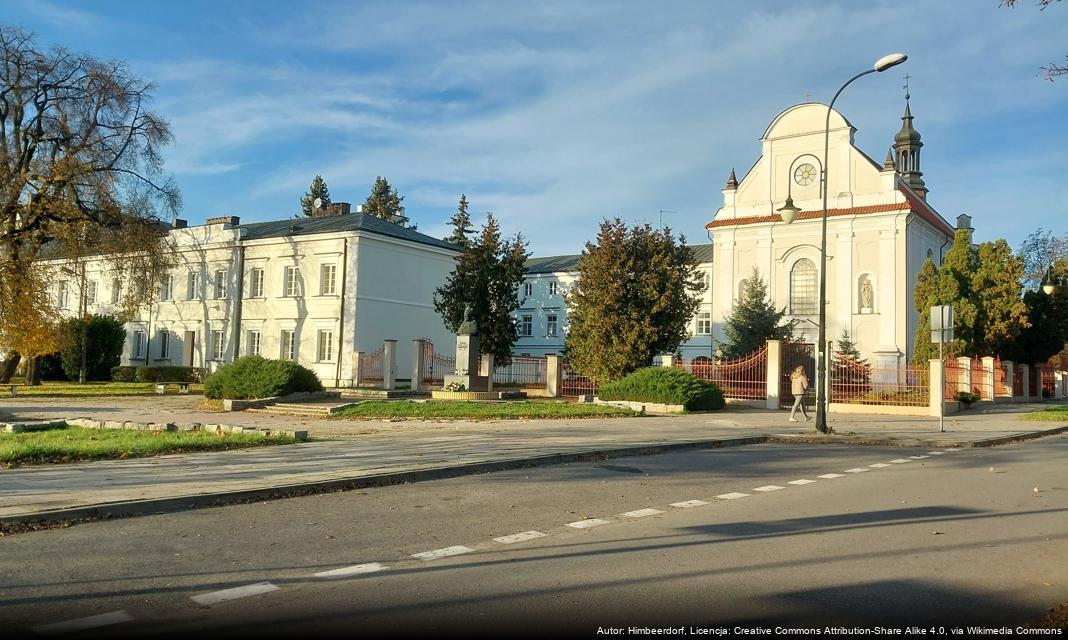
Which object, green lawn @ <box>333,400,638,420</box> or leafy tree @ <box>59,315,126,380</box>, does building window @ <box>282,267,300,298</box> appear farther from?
green lawn @ <box>333,400,638,420</box>

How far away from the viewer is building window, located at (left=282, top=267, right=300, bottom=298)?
148 feet

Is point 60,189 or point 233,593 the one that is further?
point 60,189

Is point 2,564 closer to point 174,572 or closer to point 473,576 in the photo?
point 174,572

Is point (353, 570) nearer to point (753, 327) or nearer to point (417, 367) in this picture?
point (417, 367)

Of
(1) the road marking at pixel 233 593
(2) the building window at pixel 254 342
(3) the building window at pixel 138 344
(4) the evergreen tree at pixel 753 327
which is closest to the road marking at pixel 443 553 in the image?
(1) the road marking at pixel 233 593

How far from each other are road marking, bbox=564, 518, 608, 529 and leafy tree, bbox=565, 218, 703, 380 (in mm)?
22716

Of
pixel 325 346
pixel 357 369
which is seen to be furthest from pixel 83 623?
pixel 325 346

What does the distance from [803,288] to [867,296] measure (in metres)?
3.72

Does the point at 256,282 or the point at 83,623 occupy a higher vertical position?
the point at 256,282

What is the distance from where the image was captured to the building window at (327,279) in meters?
43.8

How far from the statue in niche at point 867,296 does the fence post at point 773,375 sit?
21619mm

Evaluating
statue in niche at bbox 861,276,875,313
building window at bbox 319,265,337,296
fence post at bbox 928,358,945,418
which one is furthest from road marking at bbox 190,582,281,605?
statue in niche at bbox 861,276,875,313

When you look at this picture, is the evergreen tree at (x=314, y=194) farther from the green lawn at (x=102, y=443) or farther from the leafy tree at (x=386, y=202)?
the green lawn at (x=102, y=443)

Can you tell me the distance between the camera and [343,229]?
43.3 m
